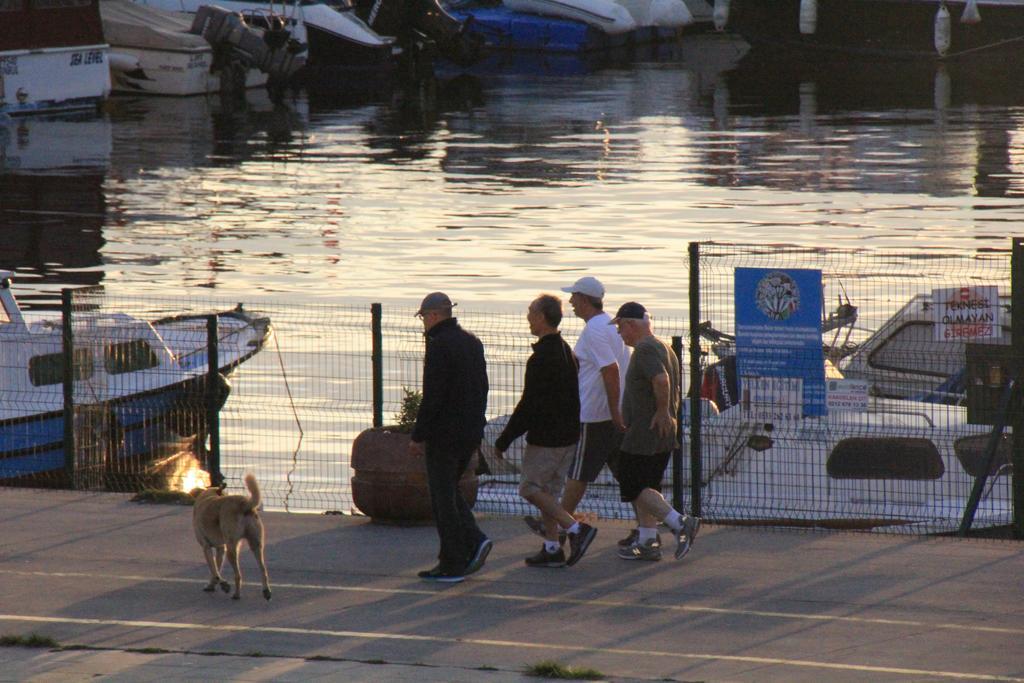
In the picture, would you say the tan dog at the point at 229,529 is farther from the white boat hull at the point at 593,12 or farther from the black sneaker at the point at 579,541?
the white boat hull at the point at 593,12

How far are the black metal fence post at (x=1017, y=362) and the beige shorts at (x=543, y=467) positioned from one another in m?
2.86

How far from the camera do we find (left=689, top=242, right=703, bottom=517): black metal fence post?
11328mm

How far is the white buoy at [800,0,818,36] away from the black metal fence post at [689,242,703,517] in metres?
59.4

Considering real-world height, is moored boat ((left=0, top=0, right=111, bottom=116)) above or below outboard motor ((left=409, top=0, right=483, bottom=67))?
below

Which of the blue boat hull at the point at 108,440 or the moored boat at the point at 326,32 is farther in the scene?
the moored boat at the point at 326,32

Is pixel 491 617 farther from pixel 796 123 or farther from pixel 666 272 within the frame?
pixel 796 123

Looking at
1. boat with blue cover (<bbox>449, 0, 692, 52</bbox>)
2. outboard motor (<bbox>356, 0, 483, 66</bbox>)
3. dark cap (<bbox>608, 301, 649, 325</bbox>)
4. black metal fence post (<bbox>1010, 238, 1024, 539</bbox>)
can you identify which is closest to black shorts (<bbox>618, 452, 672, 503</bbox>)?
dark cap (<bbox>608, 301, 649, 325</bbox>)

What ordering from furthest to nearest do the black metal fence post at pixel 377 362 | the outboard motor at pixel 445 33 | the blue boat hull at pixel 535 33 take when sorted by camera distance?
the blue boat hull at pixel 535 33 < the outboard motor at pixel 445 33 < the black metal fence post at pixel 377 362

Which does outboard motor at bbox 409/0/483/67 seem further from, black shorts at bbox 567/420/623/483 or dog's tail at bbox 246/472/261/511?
dog's tail at bbox 246/472/261/511

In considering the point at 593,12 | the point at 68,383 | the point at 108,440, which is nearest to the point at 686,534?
the point at 68,383

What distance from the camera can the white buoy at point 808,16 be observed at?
68.8 meters

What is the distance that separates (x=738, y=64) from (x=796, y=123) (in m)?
21.8

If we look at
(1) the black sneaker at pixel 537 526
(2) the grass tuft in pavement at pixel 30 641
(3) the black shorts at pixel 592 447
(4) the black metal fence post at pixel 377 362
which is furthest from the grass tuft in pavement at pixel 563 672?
(4) the black metal fence post at pixel 377 362

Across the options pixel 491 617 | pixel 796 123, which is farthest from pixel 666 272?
pixel 796 123
